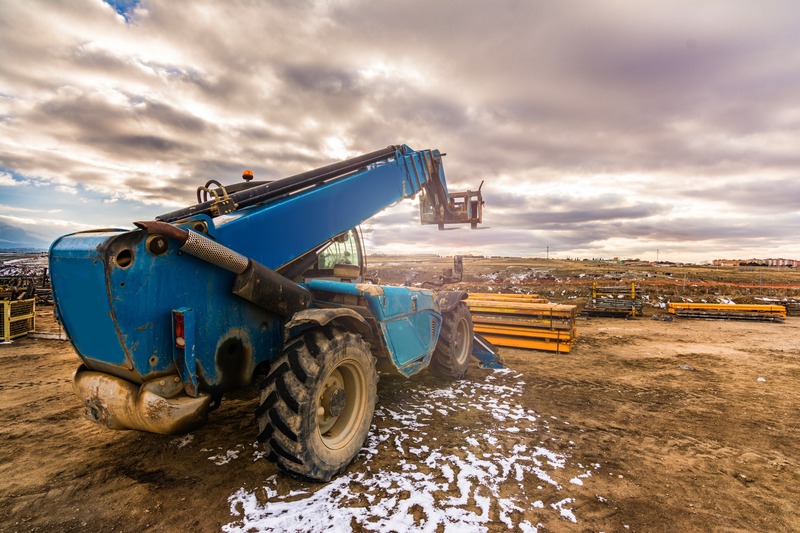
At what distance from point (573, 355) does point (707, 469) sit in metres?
5.21

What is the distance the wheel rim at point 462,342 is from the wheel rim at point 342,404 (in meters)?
3.42

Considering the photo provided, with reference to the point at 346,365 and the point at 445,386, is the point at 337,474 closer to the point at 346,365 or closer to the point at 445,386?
the point at 346,365

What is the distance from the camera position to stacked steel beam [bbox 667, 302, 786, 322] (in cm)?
1477

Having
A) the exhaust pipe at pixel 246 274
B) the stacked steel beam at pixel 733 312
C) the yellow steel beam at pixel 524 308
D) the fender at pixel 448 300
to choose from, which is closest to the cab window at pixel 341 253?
the exhaust pipe at pixel 246 274

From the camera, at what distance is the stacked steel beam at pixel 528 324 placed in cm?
893

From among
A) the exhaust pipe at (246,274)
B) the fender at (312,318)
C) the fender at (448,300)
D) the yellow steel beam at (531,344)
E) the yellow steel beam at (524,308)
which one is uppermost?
the exhaust pipe at (246,274)

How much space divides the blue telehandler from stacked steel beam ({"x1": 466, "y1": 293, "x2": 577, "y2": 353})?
19.1 ft

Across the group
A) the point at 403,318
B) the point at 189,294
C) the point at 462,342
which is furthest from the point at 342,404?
the point at 462,342

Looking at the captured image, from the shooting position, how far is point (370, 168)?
15.4 feet

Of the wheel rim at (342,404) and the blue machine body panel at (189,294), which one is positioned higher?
the blue machine body panel at (189,294)

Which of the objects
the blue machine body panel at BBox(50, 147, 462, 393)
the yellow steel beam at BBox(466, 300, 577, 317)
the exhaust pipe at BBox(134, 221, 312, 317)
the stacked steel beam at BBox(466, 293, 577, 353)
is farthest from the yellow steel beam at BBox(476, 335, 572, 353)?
the exhaust pipe at BBox(134, 221, 312, 317)

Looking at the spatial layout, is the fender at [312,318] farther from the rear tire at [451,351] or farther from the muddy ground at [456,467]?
the rear tire at [451,351]

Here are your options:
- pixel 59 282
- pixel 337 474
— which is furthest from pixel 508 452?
pixel 59 282

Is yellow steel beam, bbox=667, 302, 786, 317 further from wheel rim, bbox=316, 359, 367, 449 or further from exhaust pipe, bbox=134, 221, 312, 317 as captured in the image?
exhaust pipe, bbox=134, 221, 312, 317
